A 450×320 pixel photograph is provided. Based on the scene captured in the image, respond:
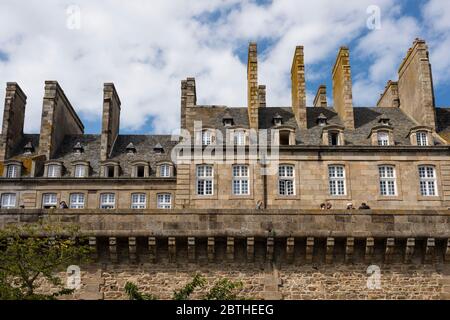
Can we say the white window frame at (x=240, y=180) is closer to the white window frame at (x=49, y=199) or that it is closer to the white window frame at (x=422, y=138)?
the white window frame at (x=422, y=138)

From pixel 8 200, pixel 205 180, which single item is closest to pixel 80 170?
pixel 8 200

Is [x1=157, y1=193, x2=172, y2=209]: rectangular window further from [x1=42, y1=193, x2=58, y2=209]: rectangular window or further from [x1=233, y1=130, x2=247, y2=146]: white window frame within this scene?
[x1=233, y1=130, x2=247, y2=146]: white window frame

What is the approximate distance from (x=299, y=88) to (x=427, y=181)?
972cm

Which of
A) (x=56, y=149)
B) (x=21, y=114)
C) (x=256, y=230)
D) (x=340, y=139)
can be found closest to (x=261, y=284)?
(x=256, y=230)

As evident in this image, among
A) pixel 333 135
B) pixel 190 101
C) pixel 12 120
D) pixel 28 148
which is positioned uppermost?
pixel 12 120

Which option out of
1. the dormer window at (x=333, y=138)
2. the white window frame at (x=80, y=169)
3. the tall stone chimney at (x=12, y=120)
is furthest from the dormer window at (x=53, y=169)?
the dormer window at (x=333, y=138)

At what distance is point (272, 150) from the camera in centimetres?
3725

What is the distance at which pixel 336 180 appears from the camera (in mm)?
36969

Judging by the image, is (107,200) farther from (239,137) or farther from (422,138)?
(422,138)

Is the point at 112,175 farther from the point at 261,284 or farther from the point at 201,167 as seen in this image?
the point at 261,284

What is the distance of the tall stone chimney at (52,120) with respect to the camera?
1829 inches

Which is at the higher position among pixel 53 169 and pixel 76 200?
pixel 53 169

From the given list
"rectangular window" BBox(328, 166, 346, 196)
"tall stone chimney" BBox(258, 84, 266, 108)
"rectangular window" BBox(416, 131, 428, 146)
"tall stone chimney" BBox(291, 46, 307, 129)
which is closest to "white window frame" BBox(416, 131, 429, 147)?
"rectangular window" BBox(416, 131, 428, 146)

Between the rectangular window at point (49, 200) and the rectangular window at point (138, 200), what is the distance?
528 cm
